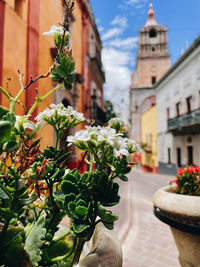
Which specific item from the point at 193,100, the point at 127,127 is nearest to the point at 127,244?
the point at 127,127

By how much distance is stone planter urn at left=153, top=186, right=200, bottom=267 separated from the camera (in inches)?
41.1

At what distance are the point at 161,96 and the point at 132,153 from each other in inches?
711

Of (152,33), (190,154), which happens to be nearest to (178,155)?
(190,154)

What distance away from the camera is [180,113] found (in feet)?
47.3

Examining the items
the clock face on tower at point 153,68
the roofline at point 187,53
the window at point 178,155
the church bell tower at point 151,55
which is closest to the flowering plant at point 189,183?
the roofline at point 187,53

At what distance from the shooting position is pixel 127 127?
0.77 metres

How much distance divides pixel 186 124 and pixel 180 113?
6.61 ft

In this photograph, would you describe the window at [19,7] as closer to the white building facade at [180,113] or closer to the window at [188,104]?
the white building facade at [180,113]

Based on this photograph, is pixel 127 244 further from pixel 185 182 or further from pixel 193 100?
pixel 193 100

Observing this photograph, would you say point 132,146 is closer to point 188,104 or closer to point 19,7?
point 19,7

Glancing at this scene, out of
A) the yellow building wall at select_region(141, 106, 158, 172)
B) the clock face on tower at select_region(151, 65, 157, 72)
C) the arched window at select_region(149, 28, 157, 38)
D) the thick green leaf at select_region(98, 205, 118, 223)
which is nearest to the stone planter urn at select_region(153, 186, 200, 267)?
the thick green leaf at select_region(98, 205, 118, 223)

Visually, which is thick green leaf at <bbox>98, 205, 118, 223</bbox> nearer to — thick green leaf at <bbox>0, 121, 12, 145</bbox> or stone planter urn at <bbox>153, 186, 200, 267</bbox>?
thick green leaf at <bbox>0, 121, 12, 145</bbox>

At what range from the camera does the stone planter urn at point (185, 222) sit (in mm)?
1045

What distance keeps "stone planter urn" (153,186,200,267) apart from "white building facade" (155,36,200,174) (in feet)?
38.0
